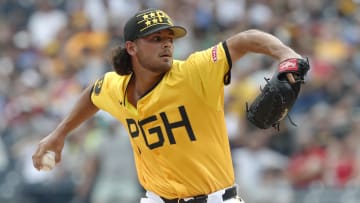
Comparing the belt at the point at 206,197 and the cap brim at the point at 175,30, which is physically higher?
the cap brim at the point at 175,30

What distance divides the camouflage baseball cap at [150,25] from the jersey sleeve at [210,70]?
0.24 metres

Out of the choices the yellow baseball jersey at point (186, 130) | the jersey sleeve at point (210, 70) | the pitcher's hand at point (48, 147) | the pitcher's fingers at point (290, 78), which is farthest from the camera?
the pitcher's hand at point (48, 147)

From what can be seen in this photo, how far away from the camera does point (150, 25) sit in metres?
5.52

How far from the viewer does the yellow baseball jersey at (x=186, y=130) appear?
17.7 feet

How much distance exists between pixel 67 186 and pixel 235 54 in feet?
19.9

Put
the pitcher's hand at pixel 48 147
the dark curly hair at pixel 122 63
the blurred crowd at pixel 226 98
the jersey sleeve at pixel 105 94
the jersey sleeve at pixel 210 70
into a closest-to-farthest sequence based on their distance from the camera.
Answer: the jersey sleeve at pixel 210 70
the dark curly hair at pixel 122 63
the jersey sleeve at pixel 105 94
the pitcher's hand at pixel 48 147
the blurred crowd at pixel 226 98

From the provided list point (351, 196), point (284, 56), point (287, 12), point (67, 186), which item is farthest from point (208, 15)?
point (284, 56)

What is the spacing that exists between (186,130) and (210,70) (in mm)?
476

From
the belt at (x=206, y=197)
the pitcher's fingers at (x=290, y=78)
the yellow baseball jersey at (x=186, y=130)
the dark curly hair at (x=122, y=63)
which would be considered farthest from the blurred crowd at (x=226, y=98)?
the pitcher's fingers at (x=290, y=78)

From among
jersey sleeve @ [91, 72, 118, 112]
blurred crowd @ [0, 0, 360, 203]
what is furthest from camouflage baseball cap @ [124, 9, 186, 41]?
blurred crowd @ [0, 0, 360, 203]

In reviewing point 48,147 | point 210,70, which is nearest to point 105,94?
point 48,147

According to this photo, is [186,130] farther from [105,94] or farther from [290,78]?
[290,78]

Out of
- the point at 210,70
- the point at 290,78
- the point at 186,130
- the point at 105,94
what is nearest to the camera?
the point at 290,78

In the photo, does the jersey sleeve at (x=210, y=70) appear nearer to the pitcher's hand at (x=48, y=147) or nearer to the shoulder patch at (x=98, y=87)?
the shoulder patch at (x=98, y=87)
